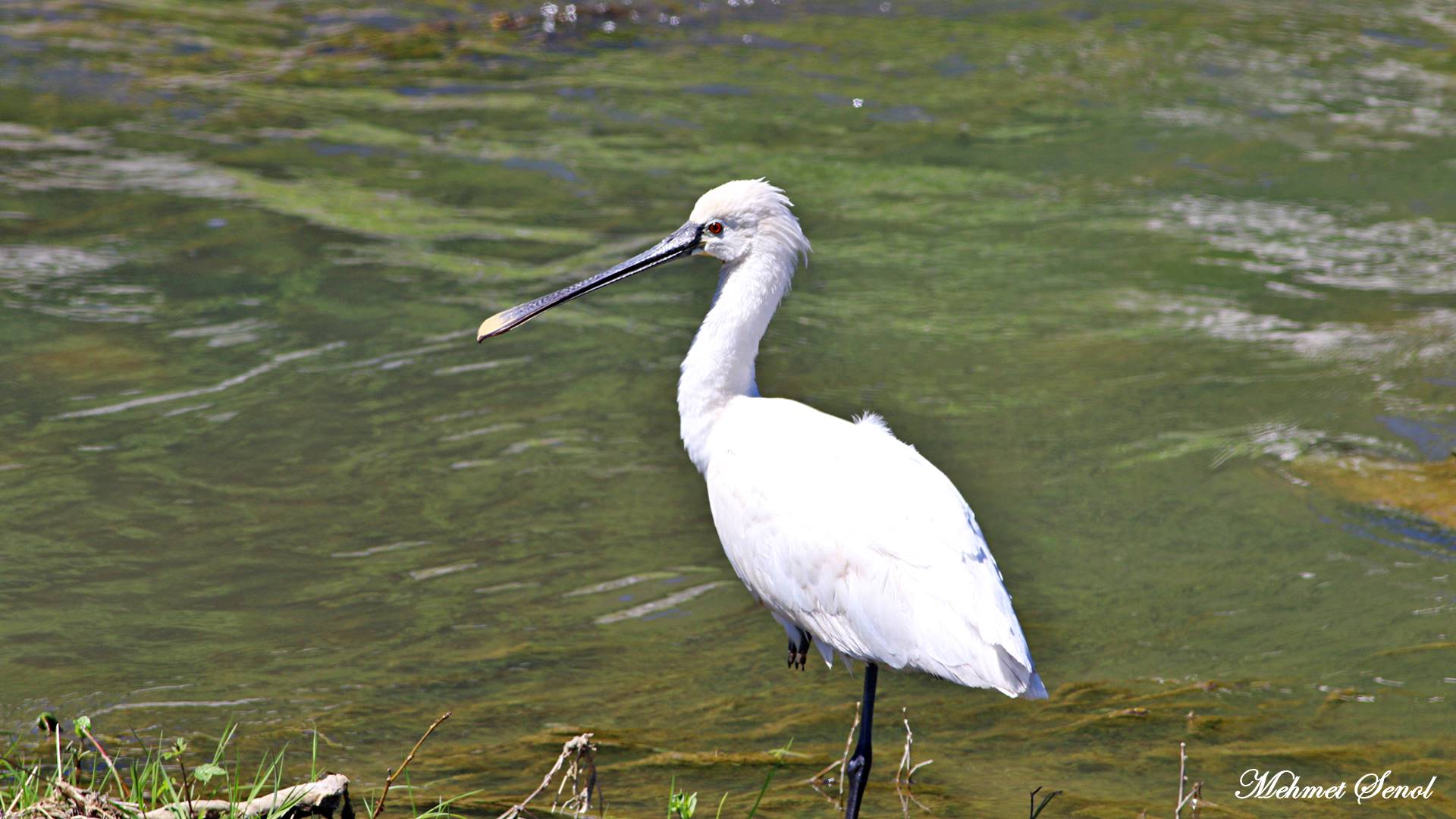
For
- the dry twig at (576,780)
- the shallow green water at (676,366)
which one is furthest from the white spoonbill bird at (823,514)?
the dry twig at (576,780)

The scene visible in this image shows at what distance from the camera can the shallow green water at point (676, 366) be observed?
553cm

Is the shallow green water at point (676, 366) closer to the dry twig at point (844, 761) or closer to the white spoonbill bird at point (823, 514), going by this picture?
the dry twig at point (844, 761)

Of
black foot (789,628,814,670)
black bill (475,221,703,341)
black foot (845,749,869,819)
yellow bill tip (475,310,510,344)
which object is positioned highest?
black bill (475,221,703,341)

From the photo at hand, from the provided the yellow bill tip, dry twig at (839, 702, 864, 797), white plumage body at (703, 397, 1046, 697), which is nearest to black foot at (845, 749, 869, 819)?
dry twig at (839, 702, 864, 797)

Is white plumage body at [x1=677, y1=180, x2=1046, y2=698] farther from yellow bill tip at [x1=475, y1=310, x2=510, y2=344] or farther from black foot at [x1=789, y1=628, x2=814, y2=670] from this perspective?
yellow bill tip at [x1=475, y1=310, x2=510, y2=344]

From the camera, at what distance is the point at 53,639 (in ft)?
18.8

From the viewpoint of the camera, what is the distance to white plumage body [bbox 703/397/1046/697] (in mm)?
4301

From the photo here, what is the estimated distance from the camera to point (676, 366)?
28.1 feet

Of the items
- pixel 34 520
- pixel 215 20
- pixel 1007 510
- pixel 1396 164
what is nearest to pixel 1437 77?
pixel 1396 164

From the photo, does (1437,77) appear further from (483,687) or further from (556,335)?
(483,687)

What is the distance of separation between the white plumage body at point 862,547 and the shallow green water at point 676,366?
0.71 meters

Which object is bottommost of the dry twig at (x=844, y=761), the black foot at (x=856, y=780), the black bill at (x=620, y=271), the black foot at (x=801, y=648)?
the dry twig at (x=844, y=761)

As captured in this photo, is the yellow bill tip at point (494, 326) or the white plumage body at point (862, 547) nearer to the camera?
the white plumage body at point (862, 547)

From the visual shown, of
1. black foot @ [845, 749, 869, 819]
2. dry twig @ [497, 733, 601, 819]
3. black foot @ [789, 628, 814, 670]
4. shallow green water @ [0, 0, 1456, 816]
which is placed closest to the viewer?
dry twig @ [497, 733, 601, 819]
